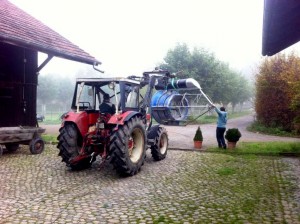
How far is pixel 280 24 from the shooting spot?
16.8ft

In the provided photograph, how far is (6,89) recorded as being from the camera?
10.5 metres

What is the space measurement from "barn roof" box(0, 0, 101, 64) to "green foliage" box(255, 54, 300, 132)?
11748 millimetres

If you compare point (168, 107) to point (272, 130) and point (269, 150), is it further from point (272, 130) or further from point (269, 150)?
point (272, 130)

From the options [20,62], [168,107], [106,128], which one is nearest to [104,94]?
[106,128]

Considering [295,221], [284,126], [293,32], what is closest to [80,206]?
[295,221]

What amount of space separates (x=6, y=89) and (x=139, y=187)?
671cm

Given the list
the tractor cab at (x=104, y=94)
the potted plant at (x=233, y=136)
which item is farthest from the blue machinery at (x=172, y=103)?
the tractor cab at (x=104, y=94)

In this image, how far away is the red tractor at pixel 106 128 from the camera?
6.97 meters

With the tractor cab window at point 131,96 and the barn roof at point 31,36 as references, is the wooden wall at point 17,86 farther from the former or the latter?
the tractor cab window at point 131,96

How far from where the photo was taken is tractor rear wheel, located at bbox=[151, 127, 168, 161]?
29.7 ft

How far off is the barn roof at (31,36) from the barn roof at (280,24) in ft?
24.2

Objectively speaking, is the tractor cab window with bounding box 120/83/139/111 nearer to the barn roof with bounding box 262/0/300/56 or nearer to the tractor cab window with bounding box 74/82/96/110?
the tractor cab window with bounding box 74/82/96/110

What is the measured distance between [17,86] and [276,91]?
15232 millimetres

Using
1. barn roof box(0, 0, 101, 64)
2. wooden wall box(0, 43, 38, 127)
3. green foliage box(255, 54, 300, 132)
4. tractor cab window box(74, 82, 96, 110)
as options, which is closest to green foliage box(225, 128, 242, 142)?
tractor cab window box(74, 82, 96, 110)
